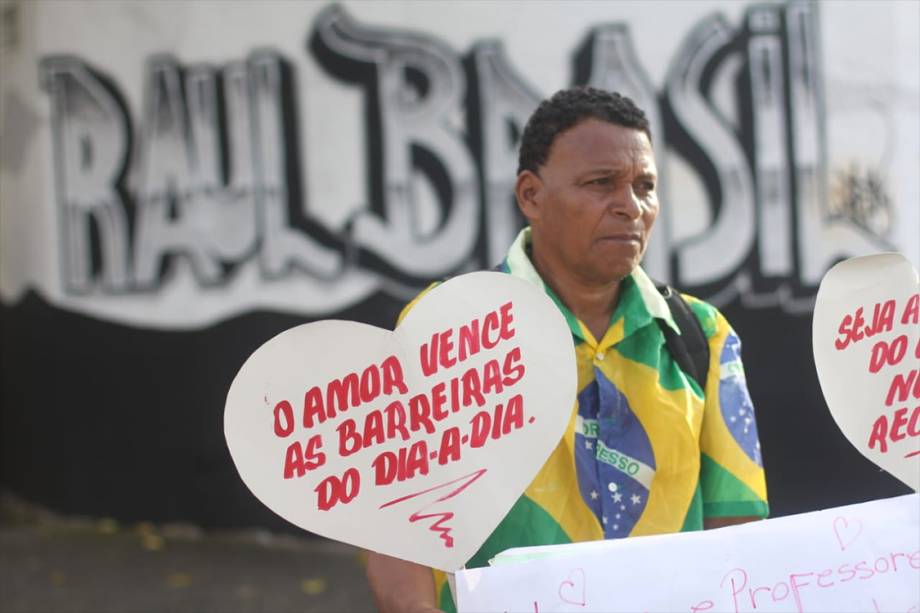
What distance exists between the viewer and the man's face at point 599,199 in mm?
2082

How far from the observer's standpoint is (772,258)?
5.28m

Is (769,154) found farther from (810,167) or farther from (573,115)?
(573,115)

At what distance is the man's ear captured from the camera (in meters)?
2.19

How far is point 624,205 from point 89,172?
4658 millimetres

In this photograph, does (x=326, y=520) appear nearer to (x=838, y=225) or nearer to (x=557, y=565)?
(x=557, y=565)

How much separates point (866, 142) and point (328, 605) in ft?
10.0

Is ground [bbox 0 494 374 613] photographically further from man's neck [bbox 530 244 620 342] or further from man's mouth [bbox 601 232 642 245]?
man's mouth [bbox 601 232 642 245]

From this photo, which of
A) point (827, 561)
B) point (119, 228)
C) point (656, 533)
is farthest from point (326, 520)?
point (119, 228)

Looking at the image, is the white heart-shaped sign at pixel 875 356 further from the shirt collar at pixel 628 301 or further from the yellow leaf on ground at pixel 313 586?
the yellow leaf on ground at pixel 313 586

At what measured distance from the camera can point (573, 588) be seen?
5.94 feet

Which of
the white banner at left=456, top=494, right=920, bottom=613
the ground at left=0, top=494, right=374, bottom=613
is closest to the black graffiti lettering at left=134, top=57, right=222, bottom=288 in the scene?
the ground at left=0, top=494, right=374, bottom=613

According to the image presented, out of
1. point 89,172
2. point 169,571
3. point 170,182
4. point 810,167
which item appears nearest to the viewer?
point 810,167

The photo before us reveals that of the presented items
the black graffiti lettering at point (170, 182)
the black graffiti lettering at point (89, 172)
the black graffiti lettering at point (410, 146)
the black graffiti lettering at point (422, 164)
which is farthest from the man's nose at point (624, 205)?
the black graffiti lettering at point (89, 172)

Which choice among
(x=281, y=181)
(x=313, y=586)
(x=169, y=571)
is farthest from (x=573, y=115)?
(x=169, y=571)
